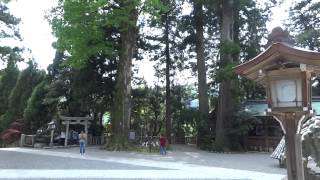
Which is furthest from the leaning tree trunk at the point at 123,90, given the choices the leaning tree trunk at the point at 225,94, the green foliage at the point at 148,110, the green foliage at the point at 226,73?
the green foliage at the point at 148,110

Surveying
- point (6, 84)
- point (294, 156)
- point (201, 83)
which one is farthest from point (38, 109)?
point (294, 156)

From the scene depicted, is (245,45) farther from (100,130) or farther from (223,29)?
(100,130)

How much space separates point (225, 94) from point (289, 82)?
23.3 metres

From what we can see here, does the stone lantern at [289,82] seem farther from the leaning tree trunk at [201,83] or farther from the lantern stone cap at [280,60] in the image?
the leaning tree trunk at [201,83]

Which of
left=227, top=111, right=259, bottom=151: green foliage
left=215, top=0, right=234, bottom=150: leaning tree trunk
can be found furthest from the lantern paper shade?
left=215, top=0, right=234, bottom=150: leaning tree trunk

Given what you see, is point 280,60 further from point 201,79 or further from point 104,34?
point 201,79

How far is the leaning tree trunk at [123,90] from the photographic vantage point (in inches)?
961

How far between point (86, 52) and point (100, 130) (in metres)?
7.76

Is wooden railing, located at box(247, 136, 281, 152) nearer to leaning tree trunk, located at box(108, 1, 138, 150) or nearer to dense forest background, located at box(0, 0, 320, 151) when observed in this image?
dense forest background, located at box(0, 0, 320, 151)

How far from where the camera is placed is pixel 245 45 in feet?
97.2

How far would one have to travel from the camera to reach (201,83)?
104 ft

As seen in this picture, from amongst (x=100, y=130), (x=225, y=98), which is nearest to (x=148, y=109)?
(x=100, y=130)

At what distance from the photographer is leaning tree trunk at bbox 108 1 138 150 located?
24.4 meters

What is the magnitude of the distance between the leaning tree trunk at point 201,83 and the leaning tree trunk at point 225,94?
1.75 meters
